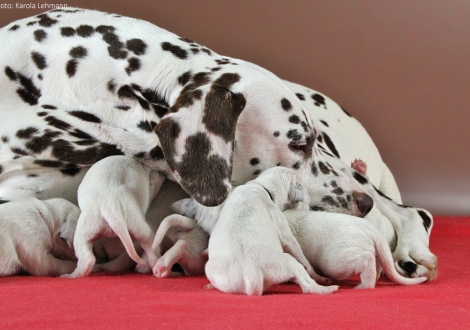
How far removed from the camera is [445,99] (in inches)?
209

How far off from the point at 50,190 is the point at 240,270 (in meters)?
1.16

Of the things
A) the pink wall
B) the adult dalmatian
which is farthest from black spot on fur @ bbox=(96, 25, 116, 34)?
the pink wall

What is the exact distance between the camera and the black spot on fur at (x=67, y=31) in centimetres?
317

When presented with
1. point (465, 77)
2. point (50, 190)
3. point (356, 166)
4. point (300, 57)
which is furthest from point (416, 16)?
point (50, 190)

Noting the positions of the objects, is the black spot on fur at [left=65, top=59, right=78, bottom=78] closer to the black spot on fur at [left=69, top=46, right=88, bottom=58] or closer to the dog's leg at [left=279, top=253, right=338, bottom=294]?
the black spot on fur at [left=69, top=46, right=88, bottom=58]

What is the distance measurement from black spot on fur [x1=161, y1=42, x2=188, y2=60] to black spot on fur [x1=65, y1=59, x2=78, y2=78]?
371 millimetres

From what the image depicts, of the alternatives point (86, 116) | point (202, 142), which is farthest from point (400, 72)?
point (202, 142)

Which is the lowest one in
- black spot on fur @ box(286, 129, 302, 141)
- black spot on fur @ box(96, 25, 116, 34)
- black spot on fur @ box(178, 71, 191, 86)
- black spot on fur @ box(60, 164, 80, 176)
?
black spot on fur @ box(60, 164, 80, 176)

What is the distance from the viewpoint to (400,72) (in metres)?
5.31

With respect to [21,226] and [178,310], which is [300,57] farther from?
[178,310]

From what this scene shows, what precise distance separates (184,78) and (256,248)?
1.07 m

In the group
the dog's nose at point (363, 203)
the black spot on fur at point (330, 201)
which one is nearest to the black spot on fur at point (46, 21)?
the black spot on fur at point (330, 201)

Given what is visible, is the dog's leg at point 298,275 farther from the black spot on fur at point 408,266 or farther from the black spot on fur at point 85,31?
the black spot on fur at point 85,31

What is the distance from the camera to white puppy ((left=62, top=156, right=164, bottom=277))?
8.26 feet
